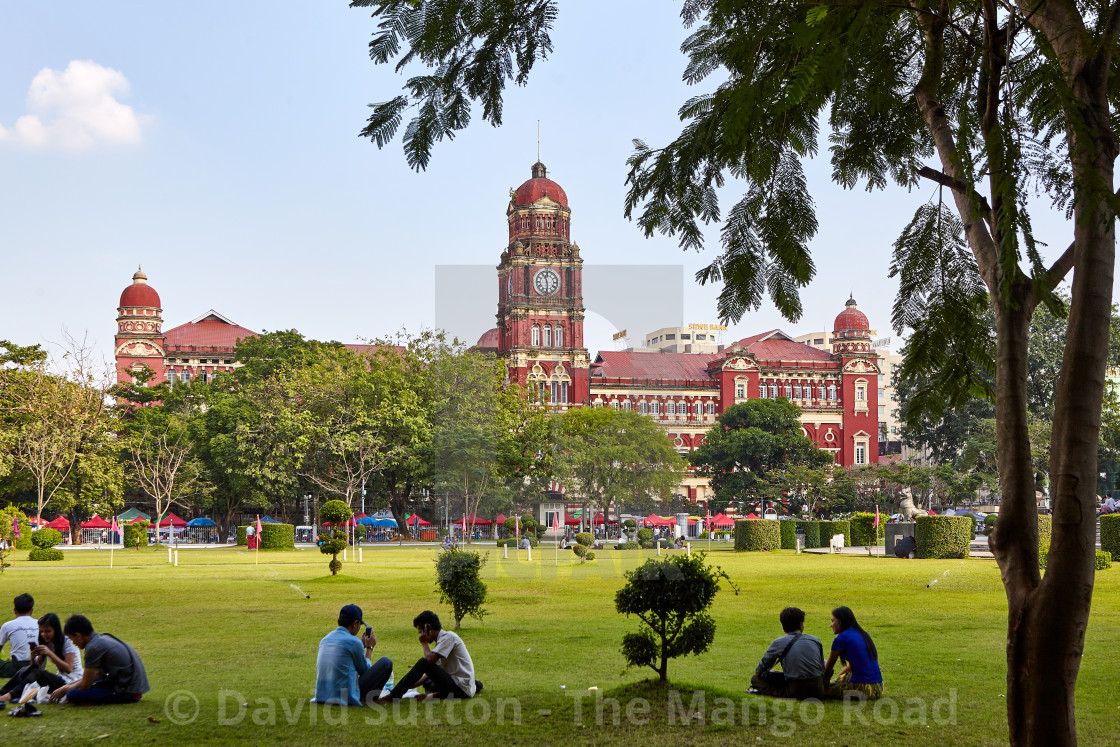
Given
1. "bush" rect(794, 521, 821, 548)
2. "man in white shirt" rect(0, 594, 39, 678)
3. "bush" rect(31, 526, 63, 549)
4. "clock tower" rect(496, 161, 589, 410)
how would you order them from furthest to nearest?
"clock tower" rect(496, 161, 589, 410), "bush" rect(794, 521, 821, 548), "bush" rect(31, 526, 63, 549), "man in white shirt" rect(0, 594, 39, 678)

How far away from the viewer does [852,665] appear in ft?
27.2

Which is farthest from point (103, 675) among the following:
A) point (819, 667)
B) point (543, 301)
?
point (543, 301)

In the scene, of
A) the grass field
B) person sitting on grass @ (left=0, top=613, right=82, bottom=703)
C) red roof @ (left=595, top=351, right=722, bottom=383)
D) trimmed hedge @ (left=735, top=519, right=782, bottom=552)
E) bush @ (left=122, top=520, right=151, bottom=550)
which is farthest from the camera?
red roof @ (left=595, top=351, right=722, bottom=383)

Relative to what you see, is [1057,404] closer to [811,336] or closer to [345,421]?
[345,421]

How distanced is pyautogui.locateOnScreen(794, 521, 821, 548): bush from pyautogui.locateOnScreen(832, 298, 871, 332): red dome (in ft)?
156

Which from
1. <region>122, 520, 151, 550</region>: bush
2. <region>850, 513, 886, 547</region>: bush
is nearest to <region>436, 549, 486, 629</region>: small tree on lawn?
<region>850, 513, 886, 547</region>: bush

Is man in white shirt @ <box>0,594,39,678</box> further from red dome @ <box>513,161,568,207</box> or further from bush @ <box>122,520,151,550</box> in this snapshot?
red dome @ <box>513,161,568,207</box>

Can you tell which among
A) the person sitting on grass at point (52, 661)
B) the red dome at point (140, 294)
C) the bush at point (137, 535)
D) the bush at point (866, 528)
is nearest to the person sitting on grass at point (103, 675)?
the person sitting on grass at point (52, 661)

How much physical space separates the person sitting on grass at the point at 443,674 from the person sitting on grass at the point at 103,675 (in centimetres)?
196

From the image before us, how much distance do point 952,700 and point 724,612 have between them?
7.18 m

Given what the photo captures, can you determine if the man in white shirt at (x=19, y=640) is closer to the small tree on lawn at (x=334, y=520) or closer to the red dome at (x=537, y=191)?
the small tree on lawn at (x=334, y=520)

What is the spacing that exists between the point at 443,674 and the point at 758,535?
3141 centimetres

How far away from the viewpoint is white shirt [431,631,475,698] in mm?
8258

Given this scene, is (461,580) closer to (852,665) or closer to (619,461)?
(852,665)
